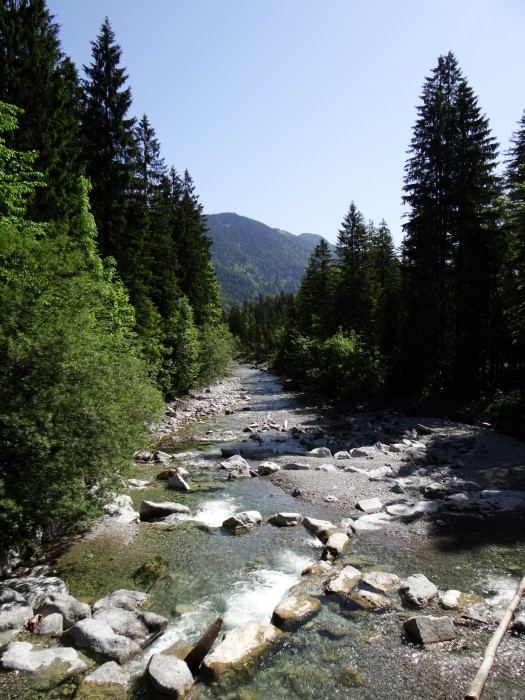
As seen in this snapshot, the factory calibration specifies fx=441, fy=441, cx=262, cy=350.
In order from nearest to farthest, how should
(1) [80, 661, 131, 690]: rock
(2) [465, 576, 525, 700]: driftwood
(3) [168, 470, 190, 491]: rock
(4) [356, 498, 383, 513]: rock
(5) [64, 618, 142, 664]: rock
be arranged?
(2) [465, 576, 525, 700]: driftwood < (1) [80, 661, 131, 690]: rock < (5) [64, 618, 142, 664]: rock < (4) [356, 498, 383, 513]: rock < (3) [168, 470, 190, 491]: rock

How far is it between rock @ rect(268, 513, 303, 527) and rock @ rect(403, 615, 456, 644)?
15.5ft

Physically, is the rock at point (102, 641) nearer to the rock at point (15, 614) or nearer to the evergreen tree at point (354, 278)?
the rock at point (15, 614)

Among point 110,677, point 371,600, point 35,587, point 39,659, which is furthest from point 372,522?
point 39,659

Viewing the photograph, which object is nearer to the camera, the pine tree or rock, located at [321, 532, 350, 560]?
rock, located at [321, 532, 350, 560]

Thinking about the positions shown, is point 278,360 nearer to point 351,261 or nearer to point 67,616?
point 351,261

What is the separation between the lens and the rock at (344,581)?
7.99 metres

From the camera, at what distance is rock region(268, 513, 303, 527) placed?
11.2m

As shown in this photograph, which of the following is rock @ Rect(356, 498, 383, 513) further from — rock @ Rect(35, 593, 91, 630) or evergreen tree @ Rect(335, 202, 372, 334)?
evergreen tree @ Rect(335, 202, 372, 334)

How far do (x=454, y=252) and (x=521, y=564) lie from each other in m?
23.0

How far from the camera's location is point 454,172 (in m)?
28.1

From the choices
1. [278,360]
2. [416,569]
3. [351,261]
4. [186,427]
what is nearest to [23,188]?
[416,569]

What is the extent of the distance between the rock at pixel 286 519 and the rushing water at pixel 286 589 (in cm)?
25

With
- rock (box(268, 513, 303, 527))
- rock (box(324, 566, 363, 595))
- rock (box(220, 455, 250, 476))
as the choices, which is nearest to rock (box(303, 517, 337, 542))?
rock (box(268, 513, 303, 527))

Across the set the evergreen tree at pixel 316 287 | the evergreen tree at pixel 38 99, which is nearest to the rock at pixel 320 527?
the evergreen tree at pixel 38 99
